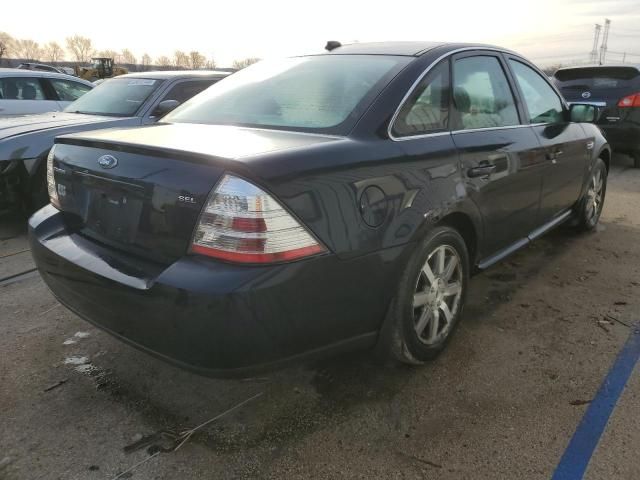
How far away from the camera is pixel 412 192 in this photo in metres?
2.40

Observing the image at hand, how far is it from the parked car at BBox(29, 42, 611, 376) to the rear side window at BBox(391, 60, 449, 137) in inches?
0.4

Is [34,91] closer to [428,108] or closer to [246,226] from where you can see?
[428,108]

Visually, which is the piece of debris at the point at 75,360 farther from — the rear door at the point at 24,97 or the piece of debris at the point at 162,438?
the rear door at the point at 24,97

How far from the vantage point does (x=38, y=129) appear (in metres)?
5.16

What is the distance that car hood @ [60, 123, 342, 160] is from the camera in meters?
2.08

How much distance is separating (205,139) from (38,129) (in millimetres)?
3670

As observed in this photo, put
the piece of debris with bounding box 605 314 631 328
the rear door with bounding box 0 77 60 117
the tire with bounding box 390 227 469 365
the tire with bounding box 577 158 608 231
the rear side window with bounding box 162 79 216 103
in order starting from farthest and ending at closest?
1. the rear door with bounding box 0 77 60 117
2. the rear side window with bounding box 162 79 216 103
3. the tire with bounding box 577 158 608 231
4. the piece of debris with bounding box 605 314 631 328
5. the tire with bounding box 390 227 469 365

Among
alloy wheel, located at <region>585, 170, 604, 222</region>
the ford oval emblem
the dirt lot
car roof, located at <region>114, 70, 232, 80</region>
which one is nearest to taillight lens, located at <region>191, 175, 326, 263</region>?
the ford oval emblem

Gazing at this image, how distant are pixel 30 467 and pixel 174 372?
0.80 m

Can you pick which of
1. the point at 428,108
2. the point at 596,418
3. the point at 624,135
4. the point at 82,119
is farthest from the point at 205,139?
the point at 624,135

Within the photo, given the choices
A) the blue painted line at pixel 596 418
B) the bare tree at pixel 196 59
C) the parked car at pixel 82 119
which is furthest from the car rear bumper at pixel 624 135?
the bare tree at pixel 196 59

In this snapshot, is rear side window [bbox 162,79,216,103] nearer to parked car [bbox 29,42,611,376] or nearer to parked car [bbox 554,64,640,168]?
parked car [bbox 29,42,611,376]

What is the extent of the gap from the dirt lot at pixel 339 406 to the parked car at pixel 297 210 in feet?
1.00

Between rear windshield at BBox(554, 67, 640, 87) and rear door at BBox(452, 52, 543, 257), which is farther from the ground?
rear windshield at BBox(554, 67, 640, 87)
